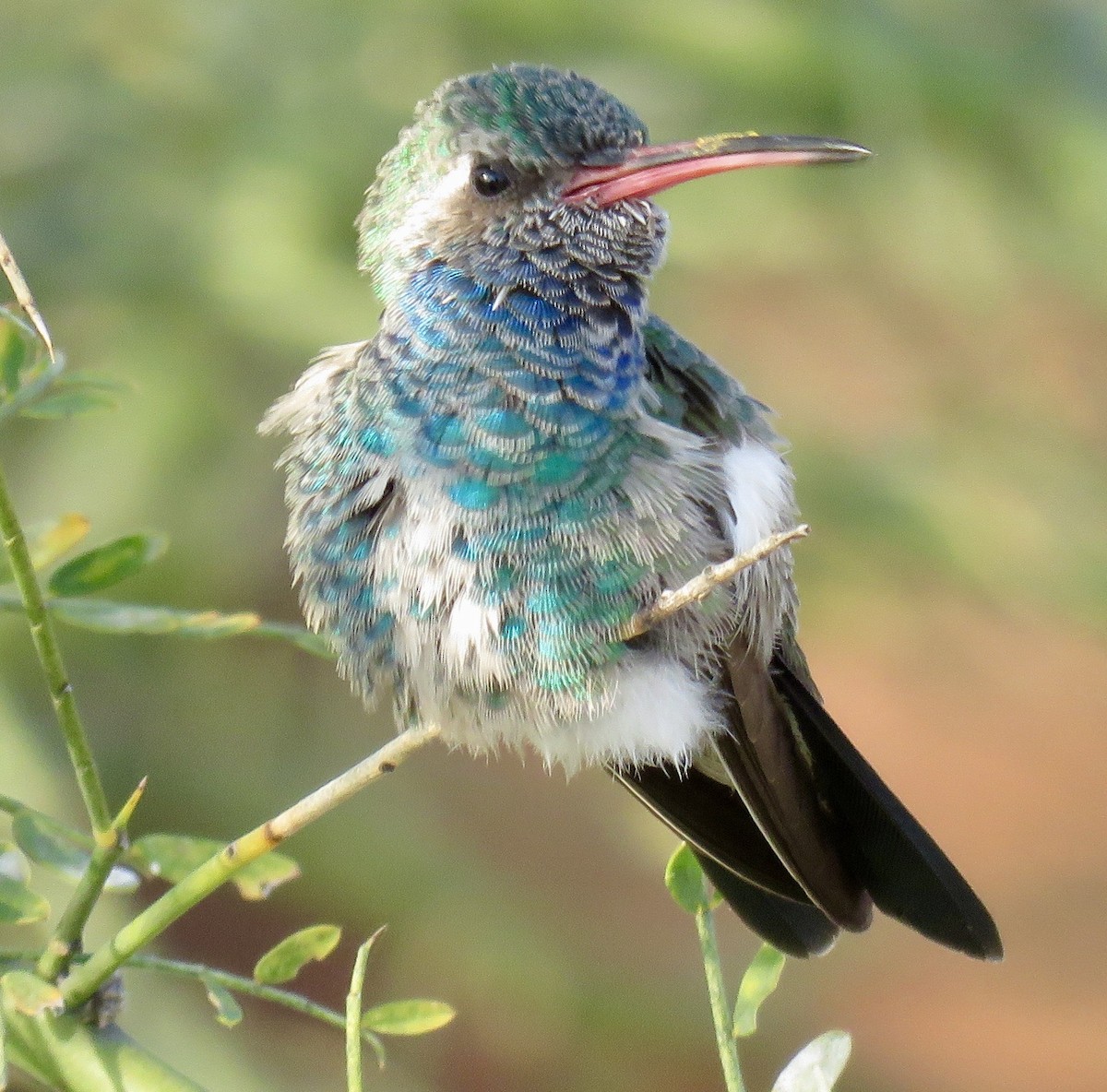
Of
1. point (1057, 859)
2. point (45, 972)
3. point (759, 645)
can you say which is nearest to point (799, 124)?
point (759, 645)

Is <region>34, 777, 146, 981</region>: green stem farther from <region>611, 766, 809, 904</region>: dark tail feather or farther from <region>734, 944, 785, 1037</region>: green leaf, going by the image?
<region>611, 766, 809, 904</region>: dark tail feather

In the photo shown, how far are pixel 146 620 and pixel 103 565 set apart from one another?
0.21 ft

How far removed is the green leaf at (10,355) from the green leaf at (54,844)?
Result: 0.22 m

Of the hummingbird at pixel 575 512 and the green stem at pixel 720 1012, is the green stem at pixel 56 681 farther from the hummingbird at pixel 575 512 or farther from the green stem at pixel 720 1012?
the hummingbird at pixel 575 512

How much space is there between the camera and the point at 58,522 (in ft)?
2.85

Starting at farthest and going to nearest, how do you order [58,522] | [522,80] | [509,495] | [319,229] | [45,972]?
1. [319,229]
2. [522,80]
3. [509,495]
4. [58,522]
5. [45,972]

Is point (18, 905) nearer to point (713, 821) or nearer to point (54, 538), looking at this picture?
point (54, 538)

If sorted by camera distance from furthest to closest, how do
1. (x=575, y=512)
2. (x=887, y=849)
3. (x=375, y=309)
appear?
(x=375, y=309)
(x=887, y=849)
(x=575, y=512)

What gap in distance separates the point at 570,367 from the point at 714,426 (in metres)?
0.18

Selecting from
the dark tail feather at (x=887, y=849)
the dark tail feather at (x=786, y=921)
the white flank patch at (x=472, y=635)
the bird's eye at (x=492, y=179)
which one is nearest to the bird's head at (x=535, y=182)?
the bird's eye at (x=492, y=179)

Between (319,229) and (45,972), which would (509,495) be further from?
(319,229)

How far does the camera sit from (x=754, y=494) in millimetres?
1383

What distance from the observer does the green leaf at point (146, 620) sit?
78 cm

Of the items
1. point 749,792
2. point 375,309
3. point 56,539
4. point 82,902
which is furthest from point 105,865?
point 375,309
